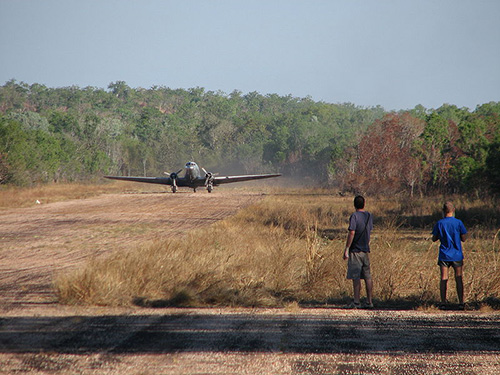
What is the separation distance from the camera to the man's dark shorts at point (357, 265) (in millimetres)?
9891

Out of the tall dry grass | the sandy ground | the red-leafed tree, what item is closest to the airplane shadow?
the sandy ground

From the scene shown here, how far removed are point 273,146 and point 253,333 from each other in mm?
115380

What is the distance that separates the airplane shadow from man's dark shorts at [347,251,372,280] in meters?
0.86

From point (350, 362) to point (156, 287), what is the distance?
16.5 ft

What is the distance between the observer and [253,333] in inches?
310

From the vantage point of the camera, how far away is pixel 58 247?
1791 centimetres

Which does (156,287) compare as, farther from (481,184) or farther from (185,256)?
(481,184)

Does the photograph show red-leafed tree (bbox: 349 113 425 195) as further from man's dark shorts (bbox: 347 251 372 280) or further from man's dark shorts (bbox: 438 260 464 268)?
man's dark shorts (bbox: 347 251 372 280)

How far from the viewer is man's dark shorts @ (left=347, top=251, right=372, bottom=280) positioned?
9891 millimetres

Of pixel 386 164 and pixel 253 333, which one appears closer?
pixel 253 333

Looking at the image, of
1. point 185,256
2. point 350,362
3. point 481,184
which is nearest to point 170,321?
point 350,362

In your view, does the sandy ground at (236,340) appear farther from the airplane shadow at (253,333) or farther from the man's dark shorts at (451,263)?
the man's dark shorts at (451,263)

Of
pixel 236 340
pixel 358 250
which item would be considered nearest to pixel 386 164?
pixel 358 250

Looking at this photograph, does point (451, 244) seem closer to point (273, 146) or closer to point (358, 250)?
point (358, 250)
